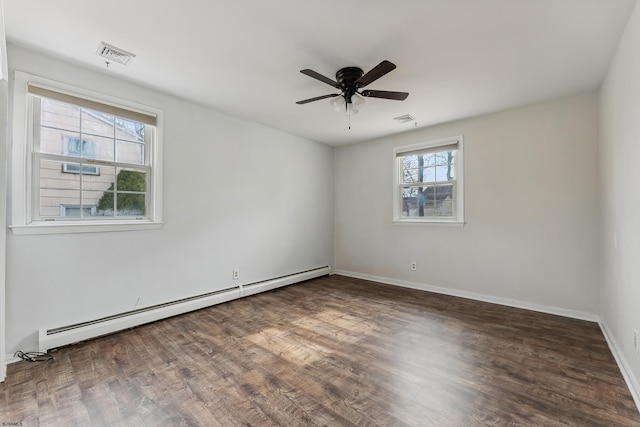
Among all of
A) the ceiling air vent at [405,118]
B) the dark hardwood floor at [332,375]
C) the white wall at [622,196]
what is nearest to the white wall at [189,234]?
the dark hardwood floor at [332,375]

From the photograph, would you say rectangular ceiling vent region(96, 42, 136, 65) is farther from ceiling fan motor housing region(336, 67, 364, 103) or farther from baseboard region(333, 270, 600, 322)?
baseboard region(333, 270, 600, 322)

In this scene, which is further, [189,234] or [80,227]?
[189,234]

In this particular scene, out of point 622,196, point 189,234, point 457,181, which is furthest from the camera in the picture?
point 457,181

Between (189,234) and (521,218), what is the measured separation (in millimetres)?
4106

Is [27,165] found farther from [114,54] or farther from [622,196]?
[622,196]

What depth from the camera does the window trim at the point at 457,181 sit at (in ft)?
13.2

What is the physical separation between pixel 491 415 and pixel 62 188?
12.3 feet

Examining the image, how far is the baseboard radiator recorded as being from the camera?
95.8 inches

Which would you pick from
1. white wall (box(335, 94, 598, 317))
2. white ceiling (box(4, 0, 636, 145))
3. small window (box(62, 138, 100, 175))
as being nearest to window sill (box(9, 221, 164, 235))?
small window (box(62, 138, 100, 175))

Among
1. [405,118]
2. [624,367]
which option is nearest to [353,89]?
[405,118]

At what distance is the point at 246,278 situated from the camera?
13.4ft

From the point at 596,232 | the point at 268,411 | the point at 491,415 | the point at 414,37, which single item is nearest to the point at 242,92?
the point at 414,37

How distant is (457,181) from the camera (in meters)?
4.09

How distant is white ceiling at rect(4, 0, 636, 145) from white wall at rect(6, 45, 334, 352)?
0.52 meters
